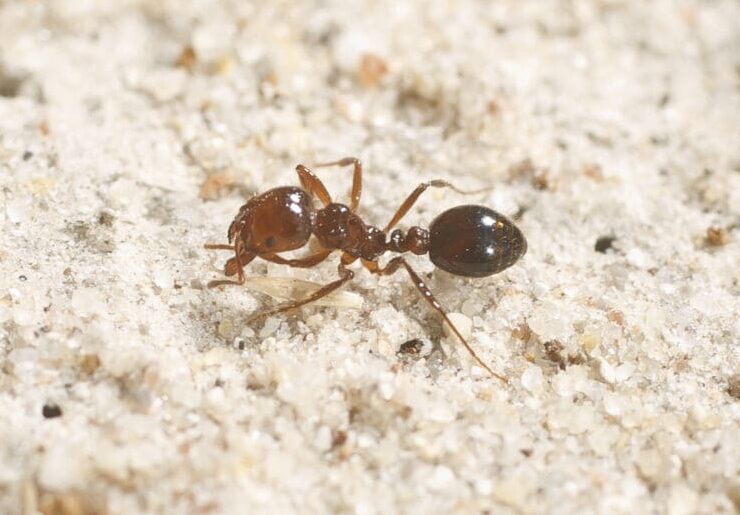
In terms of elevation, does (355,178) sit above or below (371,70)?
below

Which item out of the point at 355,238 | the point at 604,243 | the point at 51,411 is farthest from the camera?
the point at 604,243

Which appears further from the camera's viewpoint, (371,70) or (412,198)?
(371,70)

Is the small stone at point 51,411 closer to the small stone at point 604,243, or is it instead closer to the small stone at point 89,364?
the small stone at point 89,364

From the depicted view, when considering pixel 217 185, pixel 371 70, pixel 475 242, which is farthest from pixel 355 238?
pixel 371 70

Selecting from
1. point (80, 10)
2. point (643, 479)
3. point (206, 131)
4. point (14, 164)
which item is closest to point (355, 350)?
point (643, 479)

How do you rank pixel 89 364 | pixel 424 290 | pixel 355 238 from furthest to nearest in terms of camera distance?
pixel 355 238 < pixel 424 290 < pixel 89 364

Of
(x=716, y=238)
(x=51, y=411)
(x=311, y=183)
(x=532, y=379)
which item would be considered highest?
(x=716, y=238)

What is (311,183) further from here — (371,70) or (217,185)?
(371,70)

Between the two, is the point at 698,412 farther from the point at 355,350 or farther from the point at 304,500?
the point at 304,500
